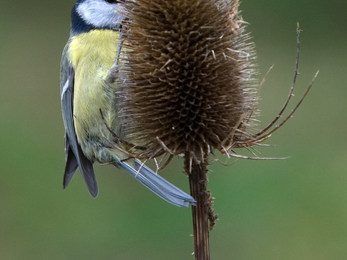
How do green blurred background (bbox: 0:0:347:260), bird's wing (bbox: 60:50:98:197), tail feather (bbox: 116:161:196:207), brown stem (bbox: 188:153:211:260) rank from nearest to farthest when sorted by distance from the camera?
brown stem (bbox: 188:153:211:260)
tail feather (bbox: 116:161:196:207)
bird's wing (bbox: 60:50:98:197)
green blurred background (bbox: 0:0:347:260)

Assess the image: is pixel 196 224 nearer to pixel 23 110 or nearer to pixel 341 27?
pixel 23 110

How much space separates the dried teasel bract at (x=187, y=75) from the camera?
1.57 metres

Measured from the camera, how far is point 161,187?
2012 mm

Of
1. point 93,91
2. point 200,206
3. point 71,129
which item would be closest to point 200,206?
point 200,206

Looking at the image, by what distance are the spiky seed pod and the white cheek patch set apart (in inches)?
25.9

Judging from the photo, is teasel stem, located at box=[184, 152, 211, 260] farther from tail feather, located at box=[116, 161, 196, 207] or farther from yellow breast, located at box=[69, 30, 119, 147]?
yellow breast, located at box=[69, 30, 119, 147]

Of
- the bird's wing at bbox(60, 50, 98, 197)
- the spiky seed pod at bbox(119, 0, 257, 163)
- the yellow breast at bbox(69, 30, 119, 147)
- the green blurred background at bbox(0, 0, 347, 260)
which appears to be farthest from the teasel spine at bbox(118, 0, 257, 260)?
the green blurred background at bbox(0, 0, 347, 260)

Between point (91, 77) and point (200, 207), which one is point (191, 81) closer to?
point (200, 207)

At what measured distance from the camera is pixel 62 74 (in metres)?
2.66

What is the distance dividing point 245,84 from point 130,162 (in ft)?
2.71

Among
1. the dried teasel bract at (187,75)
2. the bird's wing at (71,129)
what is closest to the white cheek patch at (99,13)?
the bird's wing at (71,129)

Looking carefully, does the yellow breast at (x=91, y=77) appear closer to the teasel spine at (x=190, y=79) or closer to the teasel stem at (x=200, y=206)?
the teasel spine at (x=190, y=79)

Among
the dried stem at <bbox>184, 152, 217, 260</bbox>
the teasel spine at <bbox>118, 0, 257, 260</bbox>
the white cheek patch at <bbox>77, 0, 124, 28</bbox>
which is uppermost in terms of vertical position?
the white cheek patch at <bbox>77, 0, 124, 28</bbox>

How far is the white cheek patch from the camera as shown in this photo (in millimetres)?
2305
